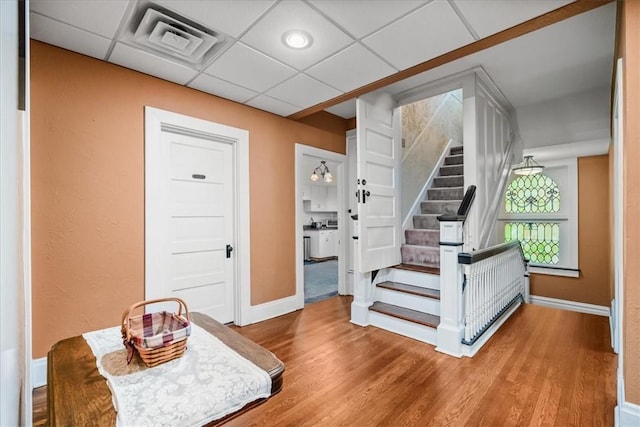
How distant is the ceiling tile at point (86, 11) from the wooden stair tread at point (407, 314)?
331 centimetres

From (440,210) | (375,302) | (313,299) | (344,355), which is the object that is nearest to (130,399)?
(344,355)

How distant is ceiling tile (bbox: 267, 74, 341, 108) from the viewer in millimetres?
2770

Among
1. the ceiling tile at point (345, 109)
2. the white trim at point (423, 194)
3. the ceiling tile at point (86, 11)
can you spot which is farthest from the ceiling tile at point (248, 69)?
the white trim at point (423, 194)

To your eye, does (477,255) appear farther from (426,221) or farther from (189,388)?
(189,388)

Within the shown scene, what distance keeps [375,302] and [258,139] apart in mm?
2380

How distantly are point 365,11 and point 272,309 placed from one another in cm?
311

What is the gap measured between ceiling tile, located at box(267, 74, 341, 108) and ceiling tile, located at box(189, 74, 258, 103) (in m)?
0.27

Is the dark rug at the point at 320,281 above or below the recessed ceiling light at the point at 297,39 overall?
below

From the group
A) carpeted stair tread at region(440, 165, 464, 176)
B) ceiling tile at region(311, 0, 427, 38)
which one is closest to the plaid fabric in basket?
ceiling tile at region(311, 0, 427, 38)

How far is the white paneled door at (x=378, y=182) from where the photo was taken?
3.04 m

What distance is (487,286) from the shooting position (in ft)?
9.86

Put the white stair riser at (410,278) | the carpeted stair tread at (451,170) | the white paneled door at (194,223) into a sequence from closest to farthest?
the white paneled door at (194,223) → the white stair riser at (410,278) → the carpeted stair tread at (451,170)

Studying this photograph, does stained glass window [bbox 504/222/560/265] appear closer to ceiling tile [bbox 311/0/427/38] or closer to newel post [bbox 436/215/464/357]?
newel post [bbox 436/215/464/357]

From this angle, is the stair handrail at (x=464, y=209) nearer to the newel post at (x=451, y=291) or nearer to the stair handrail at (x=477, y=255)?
the newel post at (x=451, y=291)
